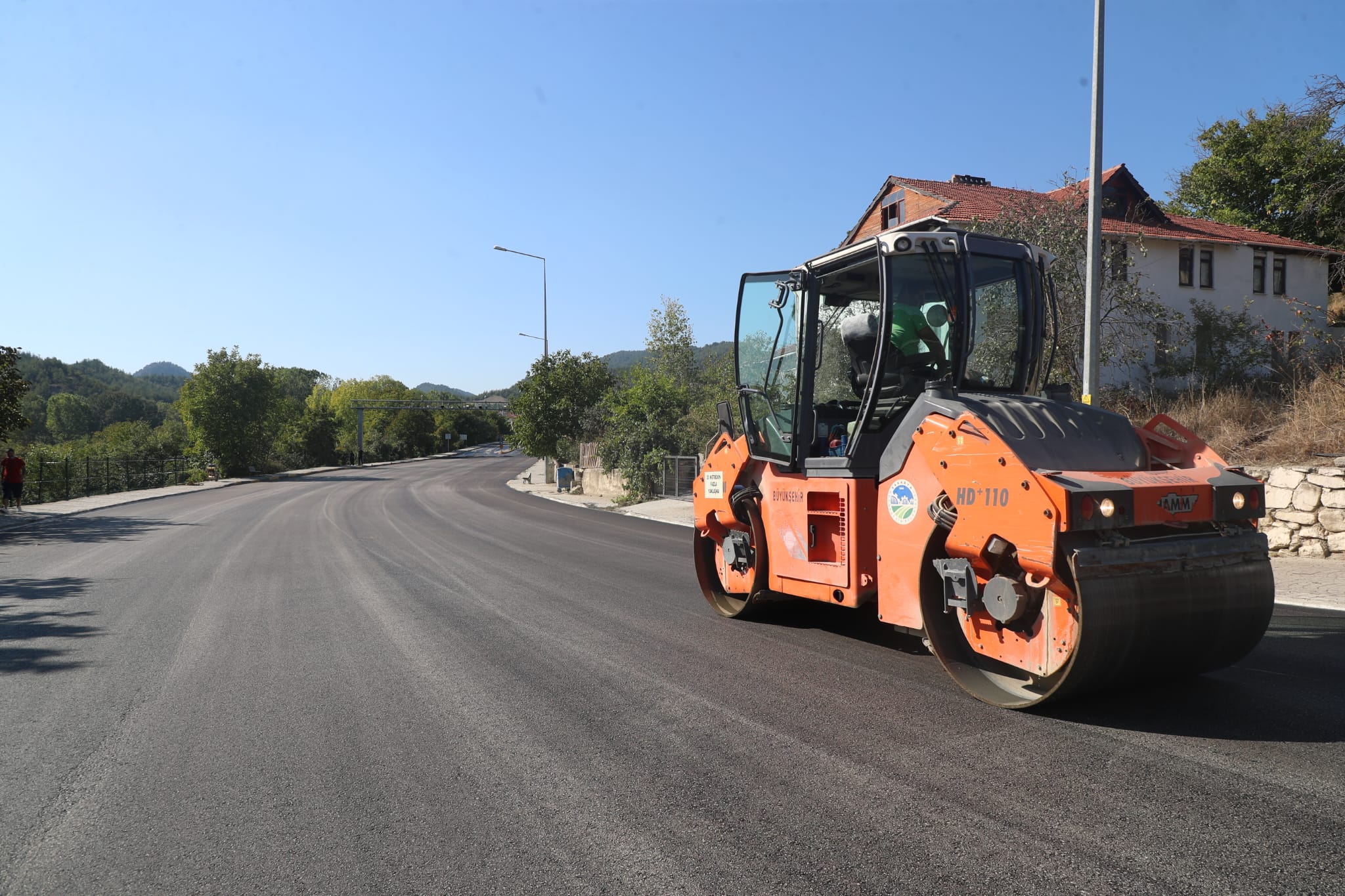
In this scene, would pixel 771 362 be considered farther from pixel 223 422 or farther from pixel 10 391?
pixel 223 422

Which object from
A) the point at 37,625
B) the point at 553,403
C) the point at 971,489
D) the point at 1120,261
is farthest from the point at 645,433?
A: the point at 971,489

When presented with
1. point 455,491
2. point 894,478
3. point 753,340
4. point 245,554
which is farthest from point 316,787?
point 455,491

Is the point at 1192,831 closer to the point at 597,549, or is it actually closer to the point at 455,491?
the point at 597,549

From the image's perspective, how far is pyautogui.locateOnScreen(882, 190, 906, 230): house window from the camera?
3122 centimetres

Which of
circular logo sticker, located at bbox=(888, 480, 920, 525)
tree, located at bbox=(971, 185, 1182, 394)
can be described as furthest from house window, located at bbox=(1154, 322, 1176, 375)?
circular logo sticker, located at bbox=(888, 480, 920, 525)

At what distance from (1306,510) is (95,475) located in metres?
38.2

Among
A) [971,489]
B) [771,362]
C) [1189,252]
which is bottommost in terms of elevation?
[971,489]

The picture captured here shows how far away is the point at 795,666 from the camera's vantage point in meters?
5.77

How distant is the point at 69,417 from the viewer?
10756cm

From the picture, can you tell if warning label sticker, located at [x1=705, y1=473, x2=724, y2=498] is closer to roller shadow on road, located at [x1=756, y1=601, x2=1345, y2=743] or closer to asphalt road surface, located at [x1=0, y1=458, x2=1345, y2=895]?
asphalt road surface, located at [x1=0, y1=458, x2=1345, y2=895]

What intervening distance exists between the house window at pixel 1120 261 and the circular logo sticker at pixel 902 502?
54.6 ft

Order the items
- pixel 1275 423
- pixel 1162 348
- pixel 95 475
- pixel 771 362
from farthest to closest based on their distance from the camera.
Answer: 1. pixel 95 475
2. pixel 1162 348
3. pixel 1275 423
4. pixel 771 362

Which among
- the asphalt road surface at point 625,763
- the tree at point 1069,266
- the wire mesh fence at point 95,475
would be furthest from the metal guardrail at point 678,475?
the wire mesh fence at point 95,475

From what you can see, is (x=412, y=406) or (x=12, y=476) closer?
(x=12, y=476)
